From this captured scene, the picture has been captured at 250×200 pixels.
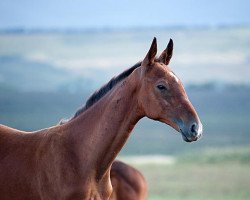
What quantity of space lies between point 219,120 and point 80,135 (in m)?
42.1

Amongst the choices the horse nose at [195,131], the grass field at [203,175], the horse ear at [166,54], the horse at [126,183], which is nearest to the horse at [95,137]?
the horse ear at [166,54]

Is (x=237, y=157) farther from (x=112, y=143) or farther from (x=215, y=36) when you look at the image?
(x=112, y=143)

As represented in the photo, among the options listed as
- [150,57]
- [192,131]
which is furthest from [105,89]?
[192,131]

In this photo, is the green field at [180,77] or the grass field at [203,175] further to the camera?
the green field at [180,77]

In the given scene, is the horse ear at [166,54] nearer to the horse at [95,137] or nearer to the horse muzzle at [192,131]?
the horse at [95,137]

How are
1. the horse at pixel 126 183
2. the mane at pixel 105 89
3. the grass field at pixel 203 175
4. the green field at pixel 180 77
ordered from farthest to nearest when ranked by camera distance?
the green field at pixel 180 77
the grass field at pixel 203 175
the horse at pixel 126 183
the mane at pixel 105 89

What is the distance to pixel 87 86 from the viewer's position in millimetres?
49000

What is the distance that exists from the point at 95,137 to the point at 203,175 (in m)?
26.7

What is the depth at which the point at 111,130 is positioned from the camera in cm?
740

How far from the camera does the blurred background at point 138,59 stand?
37.1 m

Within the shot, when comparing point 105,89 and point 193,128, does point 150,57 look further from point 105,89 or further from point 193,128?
point 193,128

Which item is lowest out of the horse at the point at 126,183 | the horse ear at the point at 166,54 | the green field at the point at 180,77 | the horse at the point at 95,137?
the green field at the point at 180,77

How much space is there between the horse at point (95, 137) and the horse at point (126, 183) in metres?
2.69

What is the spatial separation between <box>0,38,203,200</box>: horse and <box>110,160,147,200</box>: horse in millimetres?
2692
